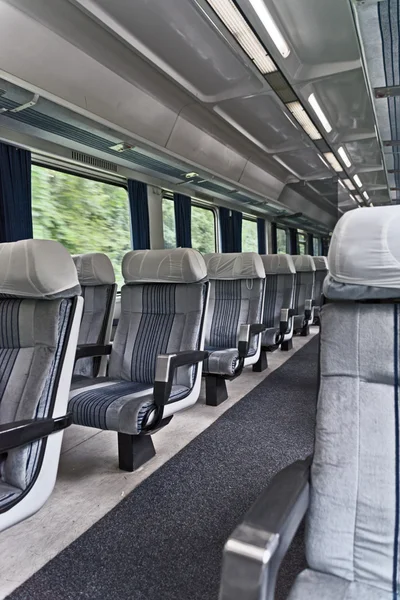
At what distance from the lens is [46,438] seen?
1373 millimetres

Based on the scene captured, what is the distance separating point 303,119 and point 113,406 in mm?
4007

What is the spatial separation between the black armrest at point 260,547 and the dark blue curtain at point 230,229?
250 inches

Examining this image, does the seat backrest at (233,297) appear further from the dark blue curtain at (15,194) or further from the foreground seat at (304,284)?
the foreground seat at (304,284)

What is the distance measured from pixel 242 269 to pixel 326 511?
283cm

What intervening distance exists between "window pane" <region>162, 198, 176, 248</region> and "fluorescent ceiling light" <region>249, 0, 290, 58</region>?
2.61 m

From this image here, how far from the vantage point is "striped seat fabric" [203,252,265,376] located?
3.60m

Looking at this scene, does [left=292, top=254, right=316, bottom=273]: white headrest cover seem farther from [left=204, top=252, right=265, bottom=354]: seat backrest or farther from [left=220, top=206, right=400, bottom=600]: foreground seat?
[left=220, top=206, right=400, bottom=600]: foreground seat

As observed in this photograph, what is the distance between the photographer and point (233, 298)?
12.2 ft

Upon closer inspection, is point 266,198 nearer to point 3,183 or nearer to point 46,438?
point 3,183

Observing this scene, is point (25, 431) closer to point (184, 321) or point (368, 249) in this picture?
point (368, 249)

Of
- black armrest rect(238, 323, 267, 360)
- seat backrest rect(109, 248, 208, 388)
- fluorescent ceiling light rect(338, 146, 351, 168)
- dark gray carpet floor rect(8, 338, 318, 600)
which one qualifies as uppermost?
fluorescent ceiling light rect(338, 146, 351, 168)

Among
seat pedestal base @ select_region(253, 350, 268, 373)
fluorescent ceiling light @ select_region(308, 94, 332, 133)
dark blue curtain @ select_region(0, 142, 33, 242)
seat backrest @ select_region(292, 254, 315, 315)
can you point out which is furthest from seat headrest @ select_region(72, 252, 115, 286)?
seat backrest @ select_region(292, 254, 315, 315)

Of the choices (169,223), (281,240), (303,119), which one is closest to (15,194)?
(169,223)

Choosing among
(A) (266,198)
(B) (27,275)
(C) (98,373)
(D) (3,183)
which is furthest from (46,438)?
(A) (266,198)
